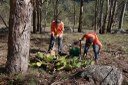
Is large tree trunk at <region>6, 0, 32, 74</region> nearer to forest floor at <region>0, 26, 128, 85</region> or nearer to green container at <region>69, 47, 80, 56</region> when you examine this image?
forest floor at <region>0, 26, 128, 85</region>

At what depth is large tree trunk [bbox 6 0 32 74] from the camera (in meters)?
8.20

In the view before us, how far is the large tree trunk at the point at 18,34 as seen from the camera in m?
8.20

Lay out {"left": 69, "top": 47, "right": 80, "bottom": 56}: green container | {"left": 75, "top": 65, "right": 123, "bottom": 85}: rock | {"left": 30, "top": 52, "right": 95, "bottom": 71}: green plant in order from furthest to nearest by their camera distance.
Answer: {"left": 69, "top": 47, "right": 80, "bottom": 56}: green container
{"left": 30, "top": 52, "right": 95, "bottom": 71}: green plant
{"left": 75, "top": 65, "right": 123, "bottom": 85}: rock

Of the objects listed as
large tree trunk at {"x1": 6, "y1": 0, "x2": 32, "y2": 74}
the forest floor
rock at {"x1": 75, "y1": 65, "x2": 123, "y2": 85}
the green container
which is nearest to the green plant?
the forest floor

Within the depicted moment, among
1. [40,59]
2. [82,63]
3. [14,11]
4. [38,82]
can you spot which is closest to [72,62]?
[82,63]

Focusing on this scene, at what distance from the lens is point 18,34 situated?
8.29 meters

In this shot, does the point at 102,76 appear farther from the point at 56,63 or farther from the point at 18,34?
the point at 18,34

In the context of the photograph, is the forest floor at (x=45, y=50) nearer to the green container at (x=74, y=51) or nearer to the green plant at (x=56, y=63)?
the green plant at (x=56, y=63)

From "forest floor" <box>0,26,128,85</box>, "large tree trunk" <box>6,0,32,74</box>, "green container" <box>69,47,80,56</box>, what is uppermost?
"large tree trunk" <box>6,0,32,74</box>

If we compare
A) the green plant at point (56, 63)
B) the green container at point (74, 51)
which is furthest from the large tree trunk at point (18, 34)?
the green container at point (74, 51)

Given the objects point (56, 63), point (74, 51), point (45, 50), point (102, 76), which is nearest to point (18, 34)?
point (56, 63)

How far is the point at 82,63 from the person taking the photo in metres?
10.0

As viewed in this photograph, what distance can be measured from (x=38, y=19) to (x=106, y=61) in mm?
11475

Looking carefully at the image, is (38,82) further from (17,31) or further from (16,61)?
(17,31)
